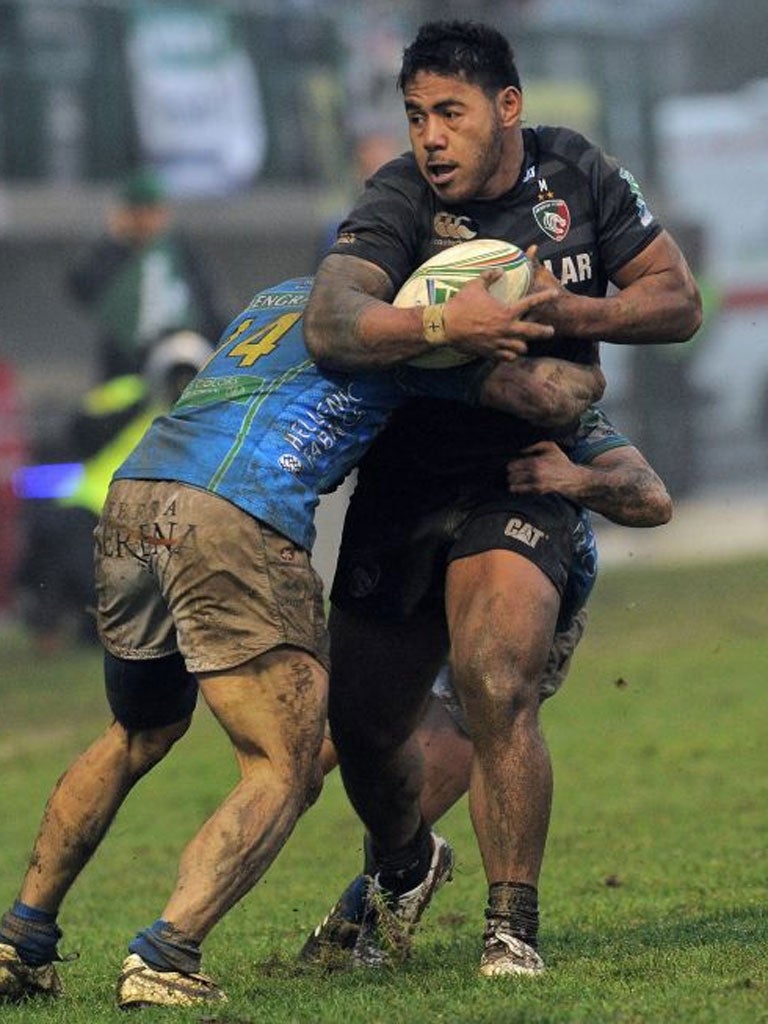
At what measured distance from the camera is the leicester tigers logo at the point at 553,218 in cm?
680

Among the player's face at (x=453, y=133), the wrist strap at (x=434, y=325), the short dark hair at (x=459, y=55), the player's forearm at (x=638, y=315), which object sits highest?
the short dark hair at (x=459, y=55)

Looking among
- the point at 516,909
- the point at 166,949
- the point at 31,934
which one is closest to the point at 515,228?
the point at 516,909

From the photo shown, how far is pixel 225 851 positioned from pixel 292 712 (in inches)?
14.6

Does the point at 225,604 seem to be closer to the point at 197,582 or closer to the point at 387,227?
the point at 197,582

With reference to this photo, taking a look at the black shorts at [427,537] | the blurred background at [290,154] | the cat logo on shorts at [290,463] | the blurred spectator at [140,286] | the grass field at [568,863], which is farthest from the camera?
the blurred background at [290,154]

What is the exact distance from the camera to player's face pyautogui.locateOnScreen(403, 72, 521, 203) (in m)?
6.68

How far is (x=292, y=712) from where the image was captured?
6.37 meters

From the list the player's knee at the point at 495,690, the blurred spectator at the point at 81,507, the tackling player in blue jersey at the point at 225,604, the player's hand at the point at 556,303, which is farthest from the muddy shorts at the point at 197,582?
the blurred spectator at the point at 81,507

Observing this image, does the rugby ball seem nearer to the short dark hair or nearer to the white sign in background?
the short dark hair

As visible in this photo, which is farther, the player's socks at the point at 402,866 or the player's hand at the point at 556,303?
the player's socks at the point at 402,866

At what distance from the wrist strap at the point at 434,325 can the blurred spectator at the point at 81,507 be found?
925cm

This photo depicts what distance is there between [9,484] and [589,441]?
1116cm

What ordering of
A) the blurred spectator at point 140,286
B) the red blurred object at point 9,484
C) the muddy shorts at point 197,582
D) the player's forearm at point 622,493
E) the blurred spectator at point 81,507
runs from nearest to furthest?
the muddy shorts at point 197,582, the player's forearm at point 622,493, the blurred spectator at point 81,507, the blurred spectator at point 140,286, the red blurred object at point 9,484

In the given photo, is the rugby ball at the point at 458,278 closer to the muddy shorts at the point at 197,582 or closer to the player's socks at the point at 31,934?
the muddy shorts at the point at 197,582
